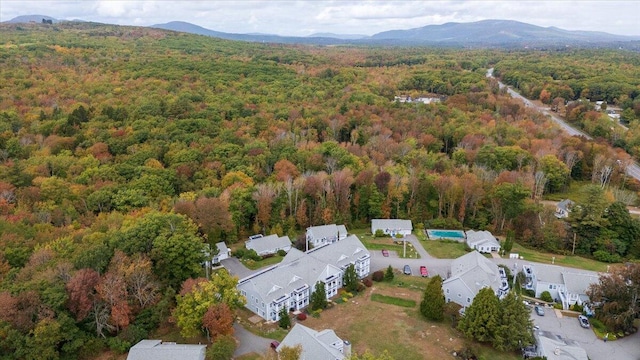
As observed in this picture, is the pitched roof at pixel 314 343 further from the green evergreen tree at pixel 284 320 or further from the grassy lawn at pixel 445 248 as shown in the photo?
the grassy lawn at pixel 445 248

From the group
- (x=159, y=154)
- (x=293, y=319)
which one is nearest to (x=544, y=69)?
(x=159, y=154)

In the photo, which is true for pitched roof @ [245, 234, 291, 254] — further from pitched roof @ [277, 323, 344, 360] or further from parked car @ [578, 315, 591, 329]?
parked car @ [578, 315, 591, 329]

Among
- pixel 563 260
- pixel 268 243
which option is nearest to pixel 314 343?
pixel 268 243

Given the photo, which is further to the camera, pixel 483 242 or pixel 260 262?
pixel 483 242

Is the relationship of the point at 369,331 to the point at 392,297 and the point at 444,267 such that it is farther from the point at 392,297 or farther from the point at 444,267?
the point at 444,267

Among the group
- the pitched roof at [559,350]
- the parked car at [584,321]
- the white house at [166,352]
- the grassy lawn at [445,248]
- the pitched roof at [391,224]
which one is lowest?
the grassy lawn at [445,248]

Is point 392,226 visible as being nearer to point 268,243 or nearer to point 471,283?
point 268,243

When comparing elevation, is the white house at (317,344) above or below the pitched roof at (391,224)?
above

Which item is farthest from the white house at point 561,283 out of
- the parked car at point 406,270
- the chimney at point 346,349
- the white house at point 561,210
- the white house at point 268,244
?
the white house at point 268,244
